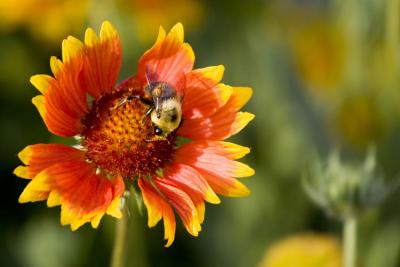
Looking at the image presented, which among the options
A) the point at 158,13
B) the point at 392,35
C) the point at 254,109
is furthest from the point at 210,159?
the point at 158,13

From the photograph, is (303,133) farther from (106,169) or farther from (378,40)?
(106,169)

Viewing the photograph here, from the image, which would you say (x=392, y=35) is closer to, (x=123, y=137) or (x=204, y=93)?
(x=204, y=93)

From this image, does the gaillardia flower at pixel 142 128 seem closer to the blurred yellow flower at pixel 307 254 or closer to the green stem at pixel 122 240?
the green stem at pixel 122 240

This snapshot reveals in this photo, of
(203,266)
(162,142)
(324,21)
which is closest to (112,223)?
(203,266)

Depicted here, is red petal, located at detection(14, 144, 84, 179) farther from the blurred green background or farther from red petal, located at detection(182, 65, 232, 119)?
the blurred green background

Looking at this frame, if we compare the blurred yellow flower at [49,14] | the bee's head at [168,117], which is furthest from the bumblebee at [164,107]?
the blurred yellow flower at [49,14]

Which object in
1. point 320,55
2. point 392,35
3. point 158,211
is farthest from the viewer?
point 320,55
